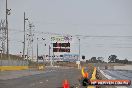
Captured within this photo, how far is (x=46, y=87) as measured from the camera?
31.3m

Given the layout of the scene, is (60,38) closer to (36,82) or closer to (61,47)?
(61,47)

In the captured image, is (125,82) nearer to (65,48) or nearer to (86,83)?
(86,83)

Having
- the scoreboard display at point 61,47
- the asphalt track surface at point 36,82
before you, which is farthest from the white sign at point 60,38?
the asphalt track surface at point 36,82

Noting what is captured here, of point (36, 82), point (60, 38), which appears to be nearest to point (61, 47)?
point (60, 38)

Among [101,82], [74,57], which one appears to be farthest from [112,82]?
[74,57]

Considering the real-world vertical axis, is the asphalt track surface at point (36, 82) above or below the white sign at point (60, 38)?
below

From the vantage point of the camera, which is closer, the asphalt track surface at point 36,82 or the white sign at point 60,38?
the asphalt track surface at point 36,82

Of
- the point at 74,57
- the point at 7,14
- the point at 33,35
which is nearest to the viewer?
the point at 7,14

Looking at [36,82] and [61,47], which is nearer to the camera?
[36,82]

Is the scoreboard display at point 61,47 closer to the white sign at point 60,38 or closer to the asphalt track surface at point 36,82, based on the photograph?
the white sign at point 60,38

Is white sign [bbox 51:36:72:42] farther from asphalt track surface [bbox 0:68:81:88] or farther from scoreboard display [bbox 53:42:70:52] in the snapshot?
asphalt track surface [bbox 0:68:81:88]

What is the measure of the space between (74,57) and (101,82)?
12723 centimetres

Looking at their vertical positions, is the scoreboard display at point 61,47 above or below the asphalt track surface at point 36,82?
above

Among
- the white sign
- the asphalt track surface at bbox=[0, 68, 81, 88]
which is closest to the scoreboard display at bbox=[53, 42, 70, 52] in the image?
the white sign
